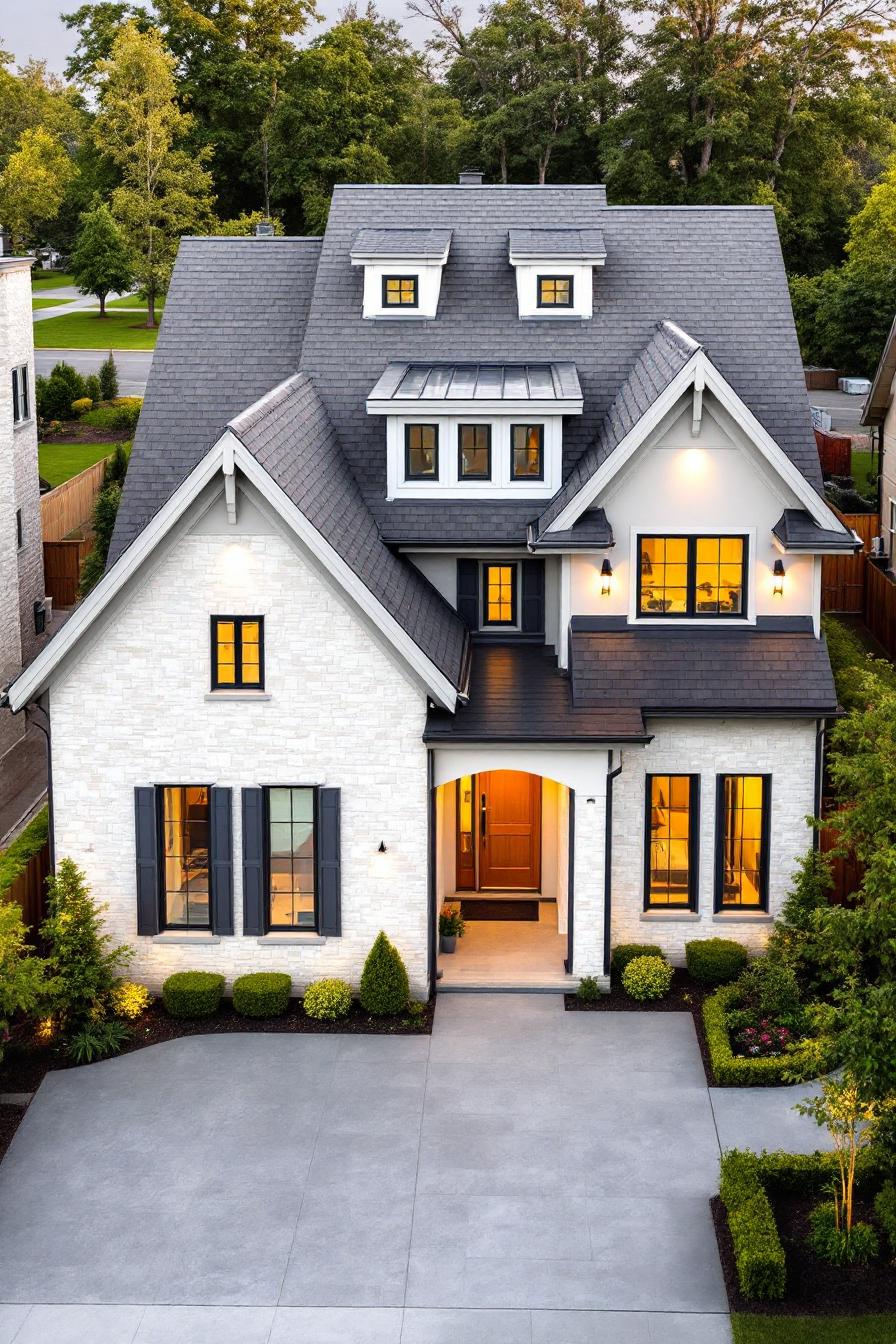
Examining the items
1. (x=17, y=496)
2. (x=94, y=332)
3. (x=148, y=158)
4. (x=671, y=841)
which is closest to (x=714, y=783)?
(x=671, y=841)

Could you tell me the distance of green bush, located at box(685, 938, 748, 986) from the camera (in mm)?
24141

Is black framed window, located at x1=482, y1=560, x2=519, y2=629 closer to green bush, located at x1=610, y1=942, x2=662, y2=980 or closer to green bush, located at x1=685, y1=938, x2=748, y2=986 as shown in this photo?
green bush, located at x1=610, y1=942, x2=662, y2=980

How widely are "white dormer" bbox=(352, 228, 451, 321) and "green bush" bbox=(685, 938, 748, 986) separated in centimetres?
1266

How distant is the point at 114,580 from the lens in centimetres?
2255

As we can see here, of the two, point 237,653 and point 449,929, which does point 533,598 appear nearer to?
point 449,929

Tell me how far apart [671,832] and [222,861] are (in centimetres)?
705

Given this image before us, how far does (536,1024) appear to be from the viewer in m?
23.6

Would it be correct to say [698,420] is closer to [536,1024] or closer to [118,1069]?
[536,1024]

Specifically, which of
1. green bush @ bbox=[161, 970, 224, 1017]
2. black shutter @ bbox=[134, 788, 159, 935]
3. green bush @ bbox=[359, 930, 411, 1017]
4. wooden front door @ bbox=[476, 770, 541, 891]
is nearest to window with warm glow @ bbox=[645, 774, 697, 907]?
wooden front door @ bbox=[476, 770, 541, 891]

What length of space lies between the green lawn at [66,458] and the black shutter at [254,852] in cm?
3080

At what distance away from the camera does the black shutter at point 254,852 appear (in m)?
23.6

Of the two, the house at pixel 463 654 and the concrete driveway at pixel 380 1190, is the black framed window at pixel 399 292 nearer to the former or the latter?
the house at pixel 463 654

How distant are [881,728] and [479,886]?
9185mm

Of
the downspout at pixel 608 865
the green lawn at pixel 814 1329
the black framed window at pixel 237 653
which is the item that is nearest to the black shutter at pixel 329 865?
the black framed window at pixel 237 653
